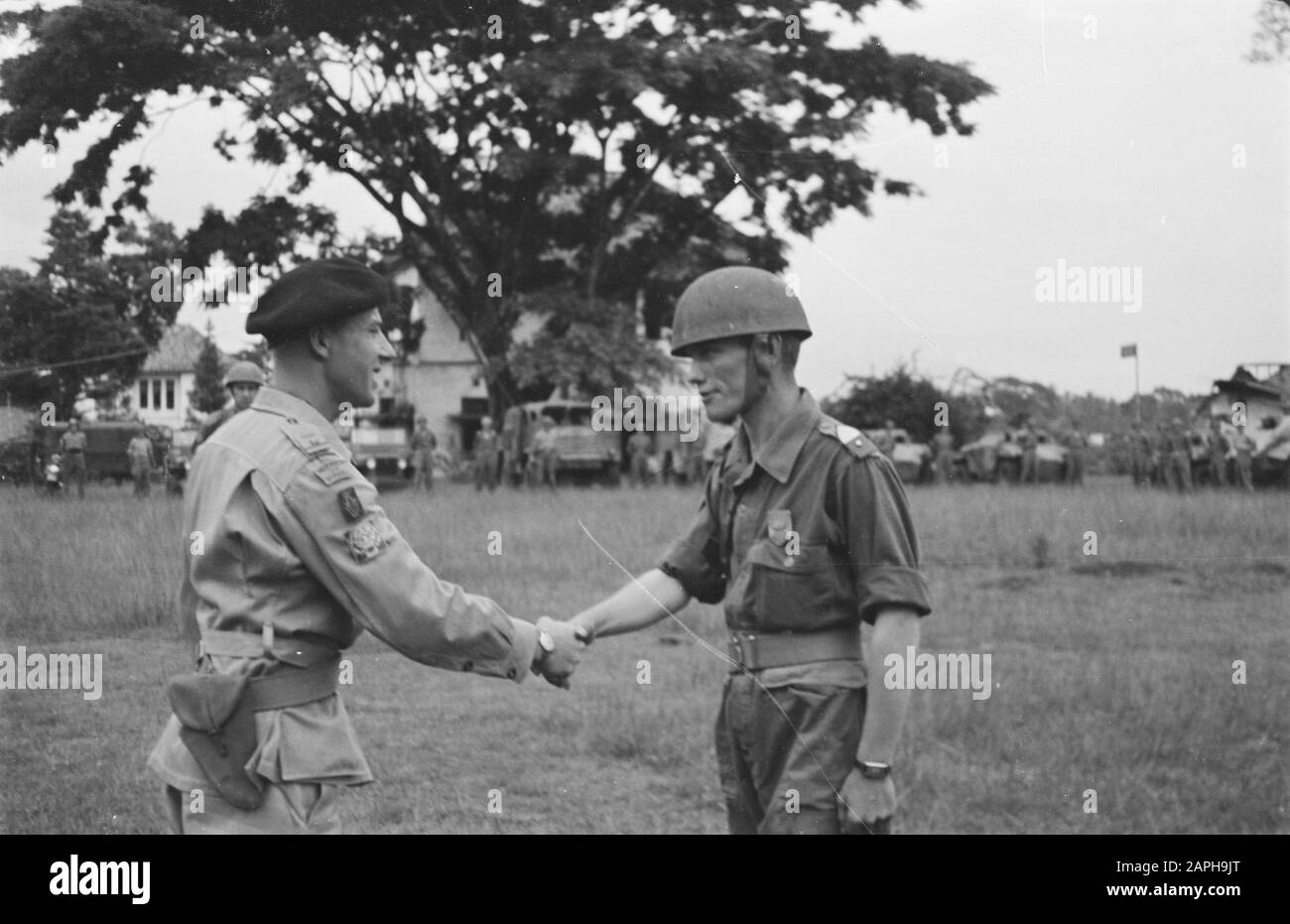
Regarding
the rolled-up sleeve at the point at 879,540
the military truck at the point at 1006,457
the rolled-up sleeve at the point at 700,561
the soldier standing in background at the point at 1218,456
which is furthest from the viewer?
the soldier standing in background at the point at 1218,456

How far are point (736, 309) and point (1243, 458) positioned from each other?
3.50 metres

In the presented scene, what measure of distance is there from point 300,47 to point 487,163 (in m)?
0.94

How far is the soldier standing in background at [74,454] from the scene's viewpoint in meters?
5.53

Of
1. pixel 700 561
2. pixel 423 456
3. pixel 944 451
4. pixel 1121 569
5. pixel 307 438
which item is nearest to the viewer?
pixel 307 438

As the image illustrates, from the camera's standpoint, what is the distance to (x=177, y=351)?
21.3 ft

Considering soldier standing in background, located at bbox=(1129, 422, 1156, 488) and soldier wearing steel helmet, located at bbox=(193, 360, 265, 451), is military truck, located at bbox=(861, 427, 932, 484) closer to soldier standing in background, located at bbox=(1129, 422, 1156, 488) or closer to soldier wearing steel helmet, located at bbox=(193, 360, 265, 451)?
soldier standing in background, located at bbox=(1129, 422, 1156, 488)

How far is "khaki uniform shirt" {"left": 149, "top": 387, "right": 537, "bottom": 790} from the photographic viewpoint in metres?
2.58

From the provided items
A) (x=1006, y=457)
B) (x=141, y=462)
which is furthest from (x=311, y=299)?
(x=141, y=462)

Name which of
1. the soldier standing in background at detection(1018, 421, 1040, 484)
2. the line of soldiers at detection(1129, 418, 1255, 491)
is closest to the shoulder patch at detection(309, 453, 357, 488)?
the soldier standing in background at detection(1018, 421, 1040, 484)

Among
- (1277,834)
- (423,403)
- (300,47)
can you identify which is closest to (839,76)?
(300,47)

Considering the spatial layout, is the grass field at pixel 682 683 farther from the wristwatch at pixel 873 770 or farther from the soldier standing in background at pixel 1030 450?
the wristwatch at pixel 873 770

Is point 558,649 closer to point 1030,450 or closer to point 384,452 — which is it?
point 1030,450

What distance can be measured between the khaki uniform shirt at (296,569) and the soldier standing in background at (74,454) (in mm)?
3164

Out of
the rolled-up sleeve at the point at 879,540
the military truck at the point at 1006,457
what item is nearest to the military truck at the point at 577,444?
the military truck at the point at 1006,457
